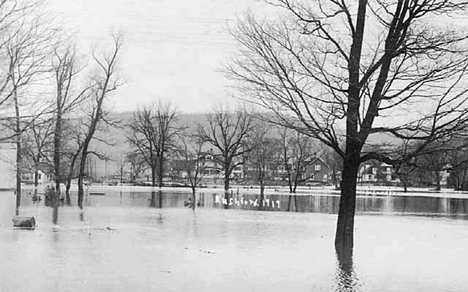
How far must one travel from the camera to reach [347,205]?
645 inches

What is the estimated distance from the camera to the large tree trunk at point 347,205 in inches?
637

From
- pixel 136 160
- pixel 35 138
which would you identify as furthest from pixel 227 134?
pixel 35 138

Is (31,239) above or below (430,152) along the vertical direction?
below

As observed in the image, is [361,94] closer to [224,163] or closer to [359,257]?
[359,257]

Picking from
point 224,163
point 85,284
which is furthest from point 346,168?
point 224,163

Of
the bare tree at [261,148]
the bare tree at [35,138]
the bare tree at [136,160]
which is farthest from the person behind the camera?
the bare tree at [136,160]

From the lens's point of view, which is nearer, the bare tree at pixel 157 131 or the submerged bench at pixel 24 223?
the submerged bench at pixel 24 223

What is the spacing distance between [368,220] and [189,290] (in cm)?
2177

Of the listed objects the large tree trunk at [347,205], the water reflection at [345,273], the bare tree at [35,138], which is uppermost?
the bare tree at [35,138]

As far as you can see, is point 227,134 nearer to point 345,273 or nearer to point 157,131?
point 157,131

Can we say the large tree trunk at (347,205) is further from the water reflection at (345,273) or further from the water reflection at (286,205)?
the water reflection at (286,205)

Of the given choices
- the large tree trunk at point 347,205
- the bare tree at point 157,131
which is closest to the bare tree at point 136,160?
the bare tree at point 157,131

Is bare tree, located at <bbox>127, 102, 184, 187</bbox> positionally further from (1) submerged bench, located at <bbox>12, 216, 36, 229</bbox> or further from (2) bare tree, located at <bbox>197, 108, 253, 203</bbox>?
(1) submerged bench, located at <bbox>12, 216, 36, 229</bbox>

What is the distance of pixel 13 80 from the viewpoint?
14.8 m
